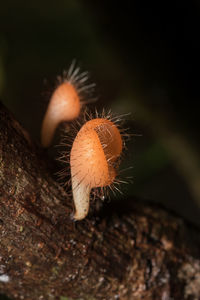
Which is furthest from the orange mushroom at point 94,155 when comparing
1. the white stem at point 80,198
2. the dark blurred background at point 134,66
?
the dark blurred background at point 134,66

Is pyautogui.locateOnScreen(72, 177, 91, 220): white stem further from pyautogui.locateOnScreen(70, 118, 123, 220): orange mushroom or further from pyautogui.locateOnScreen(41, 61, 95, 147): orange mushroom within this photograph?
pyautogui.locateOnScreen(41, 61, 95, 147): orange mushroom

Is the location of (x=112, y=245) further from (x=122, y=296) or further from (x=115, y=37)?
(x=115, y=37)

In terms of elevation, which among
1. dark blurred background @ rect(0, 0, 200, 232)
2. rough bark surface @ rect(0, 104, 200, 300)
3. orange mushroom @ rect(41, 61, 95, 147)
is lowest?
rough bark surface @ rect(0, 104, 200, 300)

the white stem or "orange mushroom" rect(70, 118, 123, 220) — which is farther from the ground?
"orange mushroom" rect(70, 118, 123, 220)

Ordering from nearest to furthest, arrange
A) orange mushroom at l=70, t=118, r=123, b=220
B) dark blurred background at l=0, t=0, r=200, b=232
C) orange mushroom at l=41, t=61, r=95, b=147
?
1. orange mushroom at l=70, t=118, r=123, b=220
2. orange mushroom at l=41, t=61, r=95, b=147
3. dark blurred background at l=0, t=0, r=200, b=232

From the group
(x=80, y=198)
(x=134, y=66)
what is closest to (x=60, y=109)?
(x=80, y=198)

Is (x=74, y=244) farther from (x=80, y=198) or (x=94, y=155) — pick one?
(x=94, y=155)

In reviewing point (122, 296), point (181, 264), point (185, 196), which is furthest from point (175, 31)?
point (185, 196)

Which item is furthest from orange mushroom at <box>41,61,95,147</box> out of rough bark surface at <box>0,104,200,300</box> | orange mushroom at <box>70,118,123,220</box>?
orange mushroom at <box>70,118,123,220</box>
